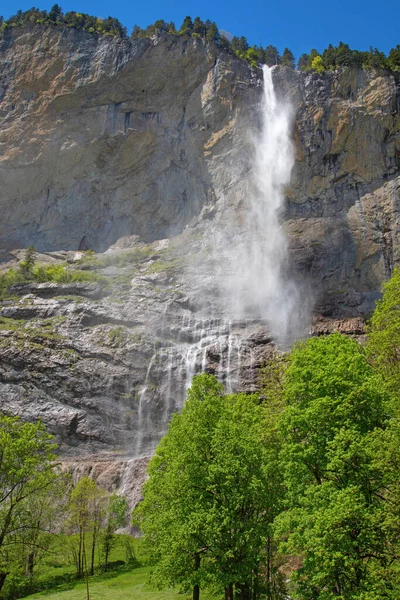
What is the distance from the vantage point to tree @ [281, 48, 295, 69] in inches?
3242

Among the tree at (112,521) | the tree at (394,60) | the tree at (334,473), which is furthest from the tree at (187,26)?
the tree at (334,473)

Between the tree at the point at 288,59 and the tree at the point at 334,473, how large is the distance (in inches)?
2936

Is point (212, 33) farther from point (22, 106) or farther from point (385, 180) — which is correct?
point (385, 180)

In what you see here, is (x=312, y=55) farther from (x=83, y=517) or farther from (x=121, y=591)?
(x=121, y=591)

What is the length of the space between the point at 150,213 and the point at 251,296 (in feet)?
82.3

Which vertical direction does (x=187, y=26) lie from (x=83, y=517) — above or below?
above

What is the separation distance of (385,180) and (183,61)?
120 ft

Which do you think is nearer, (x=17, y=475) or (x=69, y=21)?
(x=17, y=475)

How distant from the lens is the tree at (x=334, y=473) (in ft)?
46.1

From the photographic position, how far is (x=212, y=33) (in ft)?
272

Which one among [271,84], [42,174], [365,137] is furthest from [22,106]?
[365,137]

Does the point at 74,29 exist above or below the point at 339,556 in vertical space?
above

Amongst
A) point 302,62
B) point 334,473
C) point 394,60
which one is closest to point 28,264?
point 302,62

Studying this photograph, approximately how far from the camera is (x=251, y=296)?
2464 inches
